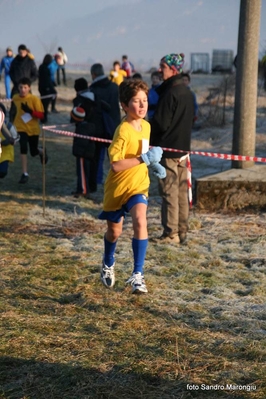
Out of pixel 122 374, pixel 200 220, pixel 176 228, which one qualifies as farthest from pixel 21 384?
pixel 200 220

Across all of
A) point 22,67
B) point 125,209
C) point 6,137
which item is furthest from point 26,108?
point 22,67

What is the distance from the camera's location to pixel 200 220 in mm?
9336

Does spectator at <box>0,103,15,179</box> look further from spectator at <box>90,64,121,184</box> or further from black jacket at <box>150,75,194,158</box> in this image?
black jacket at <box>150,75,194,158</box>

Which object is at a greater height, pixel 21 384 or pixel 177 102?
pixel 177 102

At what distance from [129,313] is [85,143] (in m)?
5.32

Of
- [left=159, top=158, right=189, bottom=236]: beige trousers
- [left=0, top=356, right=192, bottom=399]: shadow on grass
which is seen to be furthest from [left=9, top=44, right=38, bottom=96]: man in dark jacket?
[left=0, top=356, right=192, bottom=399]: shadow on grass

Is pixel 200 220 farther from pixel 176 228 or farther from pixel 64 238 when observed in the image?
pixel 64 238

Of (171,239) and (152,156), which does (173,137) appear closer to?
(171,239)

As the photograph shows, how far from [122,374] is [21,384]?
1.91ft

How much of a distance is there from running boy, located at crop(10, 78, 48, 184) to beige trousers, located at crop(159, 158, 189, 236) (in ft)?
12.4

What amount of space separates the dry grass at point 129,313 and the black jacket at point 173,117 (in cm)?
106

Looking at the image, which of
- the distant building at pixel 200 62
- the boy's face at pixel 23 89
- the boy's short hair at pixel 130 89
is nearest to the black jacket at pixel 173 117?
the boy's short hair at pixel 130 89

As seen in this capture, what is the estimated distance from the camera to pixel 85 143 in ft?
35.2

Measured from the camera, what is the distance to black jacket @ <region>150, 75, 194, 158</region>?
26.1 feet
